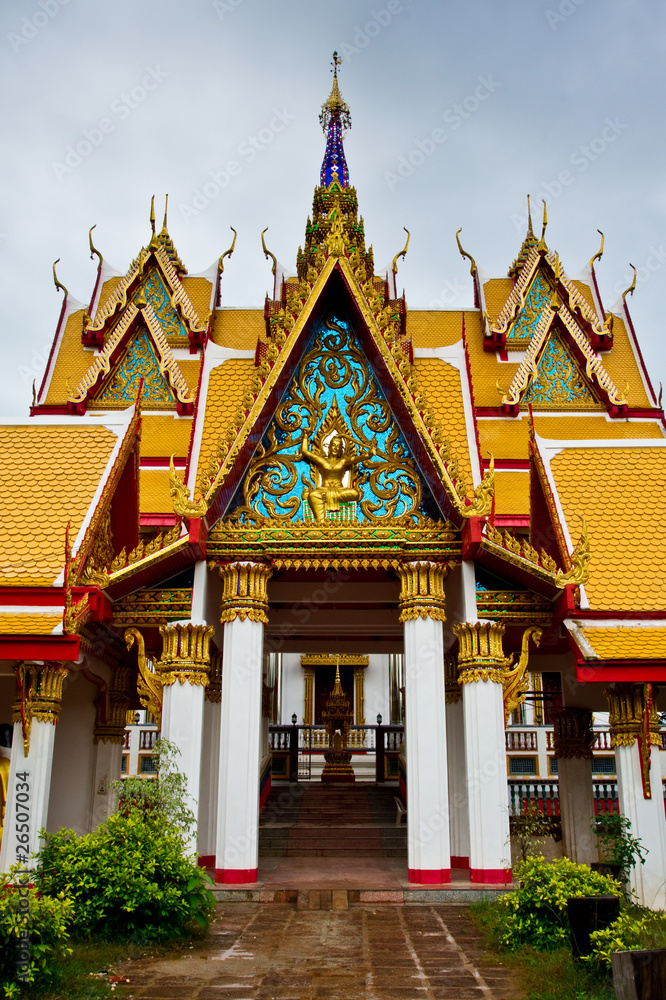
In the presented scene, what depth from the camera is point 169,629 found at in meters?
10.2

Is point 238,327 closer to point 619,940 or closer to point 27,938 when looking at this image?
point 27,938

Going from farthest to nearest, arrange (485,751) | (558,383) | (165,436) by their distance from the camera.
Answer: (558,383) < (165,436) < (485,751)

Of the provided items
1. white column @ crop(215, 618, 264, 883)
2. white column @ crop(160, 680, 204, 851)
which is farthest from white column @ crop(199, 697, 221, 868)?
white column @ crop(215, 618, 264, 883)

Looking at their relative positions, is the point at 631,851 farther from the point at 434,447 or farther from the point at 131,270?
the point at 131,270

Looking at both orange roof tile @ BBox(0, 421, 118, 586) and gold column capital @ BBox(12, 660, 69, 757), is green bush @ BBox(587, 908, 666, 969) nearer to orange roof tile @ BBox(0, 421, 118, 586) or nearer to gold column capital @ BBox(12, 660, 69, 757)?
gold column capital @ BBox(12, 660, 69, 757)

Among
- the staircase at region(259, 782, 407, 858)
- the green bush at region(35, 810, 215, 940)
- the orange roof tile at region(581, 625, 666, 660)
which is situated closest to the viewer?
the green bush at region(35, 810, 215, 940)

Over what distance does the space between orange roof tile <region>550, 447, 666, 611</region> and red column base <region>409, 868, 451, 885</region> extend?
3.34 m

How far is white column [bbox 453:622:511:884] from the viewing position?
9375 millimetres

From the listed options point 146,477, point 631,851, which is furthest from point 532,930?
point 146,477

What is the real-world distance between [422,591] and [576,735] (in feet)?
13.5

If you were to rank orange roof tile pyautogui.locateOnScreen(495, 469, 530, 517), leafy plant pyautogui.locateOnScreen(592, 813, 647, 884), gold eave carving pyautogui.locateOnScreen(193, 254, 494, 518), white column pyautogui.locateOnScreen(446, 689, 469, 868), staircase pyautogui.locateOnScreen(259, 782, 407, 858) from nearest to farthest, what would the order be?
leafy plant pyautogui.locateOnScreen(592, 813, 647, 884)
gold eave carving pyautogui.locateOnScreen(193, 254, 494, 518)
white column pyautogui.locateOnScreen(446, 689, 469, 868)
staircase pyautogui.locateOnScreen(259, 782, 407, 858)
orange roof tile pyautogui.locateOnScreen(495, 469, 530, 517)

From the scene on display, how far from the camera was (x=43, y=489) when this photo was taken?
10594mm

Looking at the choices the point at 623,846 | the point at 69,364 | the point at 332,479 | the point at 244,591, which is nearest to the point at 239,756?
the point at 244,591

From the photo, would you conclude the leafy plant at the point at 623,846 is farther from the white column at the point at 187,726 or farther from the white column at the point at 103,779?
the white column at the point at 103,779
